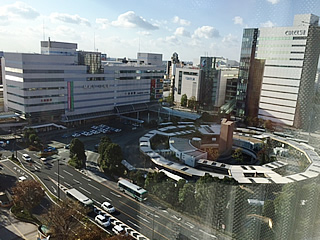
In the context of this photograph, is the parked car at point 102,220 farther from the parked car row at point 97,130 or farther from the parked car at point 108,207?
the parked car row at point 97,130

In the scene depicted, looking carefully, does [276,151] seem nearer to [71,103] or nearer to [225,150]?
[225,150]

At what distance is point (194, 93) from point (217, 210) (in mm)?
10093

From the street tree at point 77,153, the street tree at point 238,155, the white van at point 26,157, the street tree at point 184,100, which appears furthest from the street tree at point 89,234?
the street tree at point 184,100

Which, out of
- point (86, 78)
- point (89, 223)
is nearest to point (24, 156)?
point (89, 223)

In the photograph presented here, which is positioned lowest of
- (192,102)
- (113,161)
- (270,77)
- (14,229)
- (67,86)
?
(14,229)

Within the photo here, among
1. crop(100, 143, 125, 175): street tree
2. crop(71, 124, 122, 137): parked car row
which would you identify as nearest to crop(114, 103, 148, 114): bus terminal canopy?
crop(71, 124, 122, 137): parked car row

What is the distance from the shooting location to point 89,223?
3.19m

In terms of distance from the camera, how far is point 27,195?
3447 millimetres

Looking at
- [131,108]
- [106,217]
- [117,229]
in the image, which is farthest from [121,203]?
[131,108]

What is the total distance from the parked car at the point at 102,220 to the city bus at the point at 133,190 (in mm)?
619

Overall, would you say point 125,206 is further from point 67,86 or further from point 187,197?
point 67,86

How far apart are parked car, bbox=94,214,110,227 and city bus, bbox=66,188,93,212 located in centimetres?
24

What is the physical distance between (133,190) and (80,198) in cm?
75

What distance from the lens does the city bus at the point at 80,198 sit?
3.59 meters
